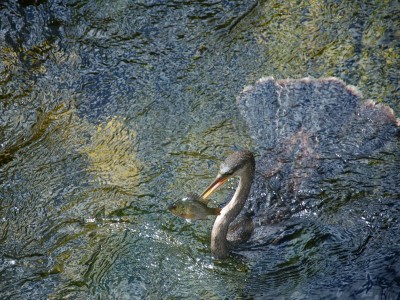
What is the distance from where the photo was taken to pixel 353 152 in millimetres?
5664

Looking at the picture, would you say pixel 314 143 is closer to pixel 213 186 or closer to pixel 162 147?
pixel 213 186

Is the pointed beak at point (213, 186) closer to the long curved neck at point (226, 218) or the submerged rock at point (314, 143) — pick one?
the long curved neck at point (226, 218)

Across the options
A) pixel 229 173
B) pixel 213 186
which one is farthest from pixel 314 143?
pixel 213 186

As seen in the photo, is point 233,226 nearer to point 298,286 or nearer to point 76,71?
point 298,286

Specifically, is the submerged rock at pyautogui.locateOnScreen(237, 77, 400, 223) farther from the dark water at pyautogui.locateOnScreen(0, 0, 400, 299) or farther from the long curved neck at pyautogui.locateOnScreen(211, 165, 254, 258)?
the long curved neck at pyautogui.locateOnScreen(211, 165, 254, 258)

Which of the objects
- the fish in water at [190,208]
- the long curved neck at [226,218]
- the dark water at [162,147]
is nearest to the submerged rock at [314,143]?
the dark water at [162,147]

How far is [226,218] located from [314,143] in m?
1.27

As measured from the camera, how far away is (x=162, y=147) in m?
6.07

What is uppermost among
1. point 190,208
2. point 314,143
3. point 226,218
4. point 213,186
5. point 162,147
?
point 190,208

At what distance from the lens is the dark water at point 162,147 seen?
4.86m

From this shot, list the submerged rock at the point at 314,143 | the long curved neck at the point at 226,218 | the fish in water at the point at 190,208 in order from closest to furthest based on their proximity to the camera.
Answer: the fish in water at the point at 190,208 → the long curved neck at the point at 226,218 → the submerged rock at the point at 314,143

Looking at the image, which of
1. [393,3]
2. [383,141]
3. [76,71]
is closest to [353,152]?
[383,141]

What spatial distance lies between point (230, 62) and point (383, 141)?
207 cm

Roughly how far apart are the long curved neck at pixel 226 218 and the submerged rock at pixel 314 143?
328mm
